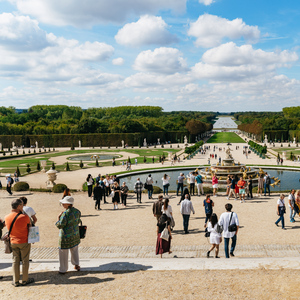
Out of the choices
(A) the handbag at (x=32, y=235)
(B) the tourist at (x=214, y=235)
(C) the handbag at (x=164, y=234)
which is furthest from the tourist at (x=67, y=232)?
(B) the tourist at (x=214, y=235)

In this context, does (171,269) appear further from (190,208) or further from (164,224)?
(190,208)

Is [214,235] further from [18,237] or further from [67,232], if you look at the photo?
[18,237]

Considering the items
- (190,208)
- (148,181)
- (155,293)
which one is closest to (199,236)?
(190,208)

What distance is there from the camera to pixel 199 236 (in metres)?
11.3

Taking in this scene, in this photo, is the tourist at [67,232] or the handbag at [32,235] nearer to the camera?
the handbag at [32,235]

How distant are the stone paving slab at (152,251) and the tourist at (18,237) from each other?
2784 mm

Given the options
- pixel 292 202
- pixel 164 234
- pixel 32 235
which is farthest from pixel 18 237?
pixel 292 202

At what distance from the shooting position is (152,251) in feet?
32.2

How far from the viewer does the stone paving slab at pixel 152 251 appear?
Result: 30.8 ft

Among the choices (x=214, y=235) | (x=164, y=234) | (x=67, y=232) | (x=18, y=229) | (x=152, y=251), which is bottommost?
(x=152, y=251)

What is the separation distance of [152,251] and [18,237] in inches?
175

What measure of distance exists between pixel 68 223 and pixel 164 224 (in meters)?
2.74

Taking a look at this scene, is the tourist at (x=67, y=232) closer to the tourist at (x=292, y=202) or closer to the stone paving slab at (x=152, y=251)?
the stone paving slab at (x=152, y=251)

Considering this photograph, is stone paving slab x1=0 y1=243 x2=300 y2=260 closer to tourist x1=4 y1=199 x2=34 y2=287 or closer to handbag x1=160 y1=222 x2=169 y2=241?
handbag x1=160 y1=222 x2=169 y2=241
